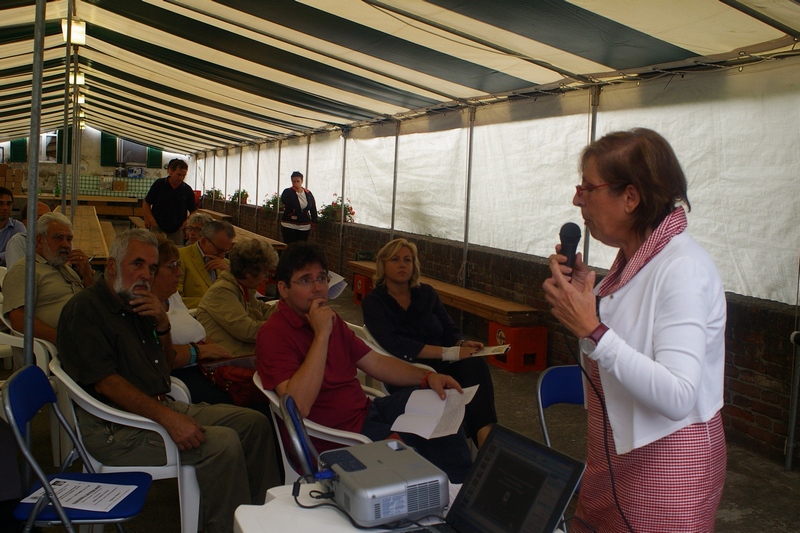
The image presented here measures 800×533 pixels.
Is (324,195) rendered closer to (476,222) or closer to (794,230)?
(476,222)

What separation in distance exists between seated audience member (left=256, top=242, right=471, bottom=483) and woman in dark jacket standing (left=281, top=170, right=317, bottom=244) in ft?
26.5

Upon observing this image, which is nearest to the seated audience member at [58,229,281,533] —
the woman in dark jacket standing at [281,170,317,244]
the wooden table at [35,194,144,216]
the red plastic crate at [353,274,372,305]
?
the red plastic crate at [353,274,372,305]

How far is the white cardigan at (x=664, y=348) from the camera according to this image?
4.30 feet

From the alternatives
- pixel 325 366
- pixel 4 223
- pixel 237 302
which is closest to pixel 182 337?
pixel 237 302

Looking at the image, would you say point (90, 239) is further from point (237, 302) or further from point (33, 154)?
point (33, 154)

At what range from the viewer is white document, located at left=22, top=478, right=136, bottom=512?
7.25 feet

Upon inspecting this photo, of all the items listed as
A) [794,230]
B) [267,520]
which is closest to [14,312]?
[267,520]

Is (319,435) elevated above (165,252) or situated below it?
below

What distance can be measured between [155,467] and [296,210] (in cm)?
853

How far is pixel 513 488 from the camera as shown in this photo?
137 cm

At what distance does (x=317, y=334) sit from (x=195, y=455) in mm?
675

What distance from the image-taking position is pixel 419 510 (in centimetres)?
143

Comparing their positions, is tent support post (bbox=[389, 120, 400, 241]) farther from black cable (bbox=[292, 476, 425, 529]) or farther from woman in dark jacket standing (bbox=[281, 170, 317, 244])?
black cable (bbox=[292, 476, 425, 529])

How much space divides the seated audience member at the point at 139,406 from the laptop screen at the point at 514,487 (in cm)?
144
